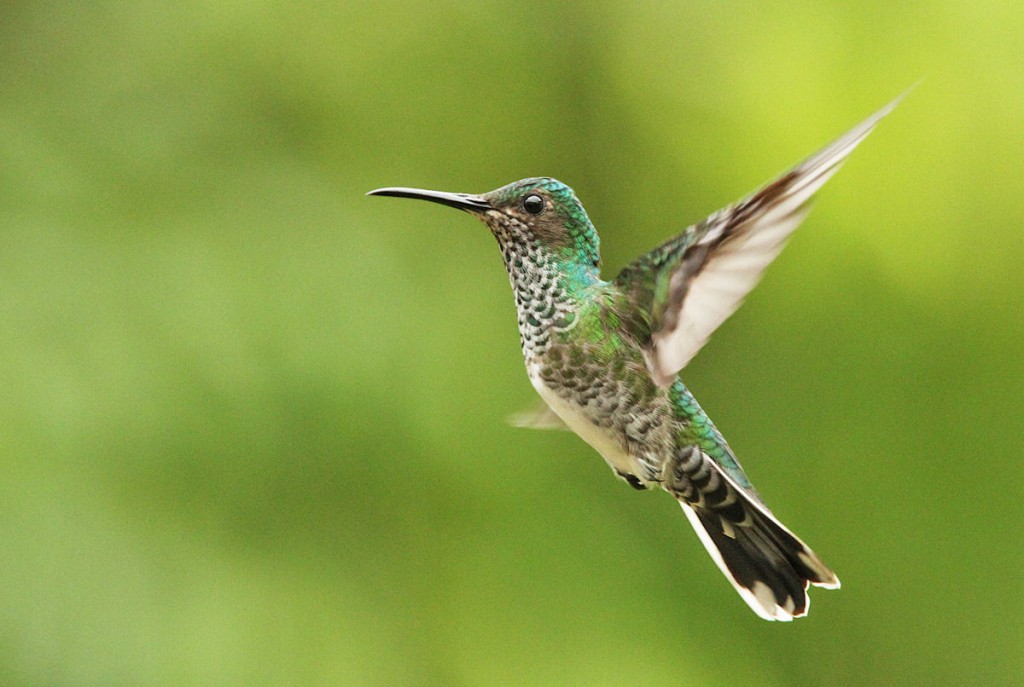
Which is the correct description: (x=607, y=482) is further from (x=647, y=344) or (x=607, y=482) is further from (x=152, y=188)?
(x=647, y=344)

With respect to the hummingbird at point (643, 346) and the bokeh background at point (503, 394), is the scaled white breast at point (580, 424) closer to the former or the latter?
the hummingbird at point (643, 346)

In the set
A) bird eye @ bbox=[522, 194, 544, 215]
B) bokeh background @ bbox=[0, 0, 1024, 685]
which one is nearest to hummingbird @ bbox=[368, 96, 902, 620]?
bird eye @ bbox=[522, 194, 544, 215]

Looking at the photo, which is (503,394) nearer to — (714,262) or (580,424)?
(580,424)

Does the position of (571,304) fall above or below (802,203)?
below

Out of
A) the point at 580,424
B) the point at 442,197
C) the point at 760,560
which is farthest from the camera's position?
the point at 760,560

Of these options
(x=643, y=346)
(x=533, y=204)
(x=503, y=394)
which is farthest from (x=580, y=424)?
(x=503, y=394)

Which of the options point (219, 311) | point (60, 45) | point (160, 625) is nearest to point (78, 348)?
point (219, 311)
